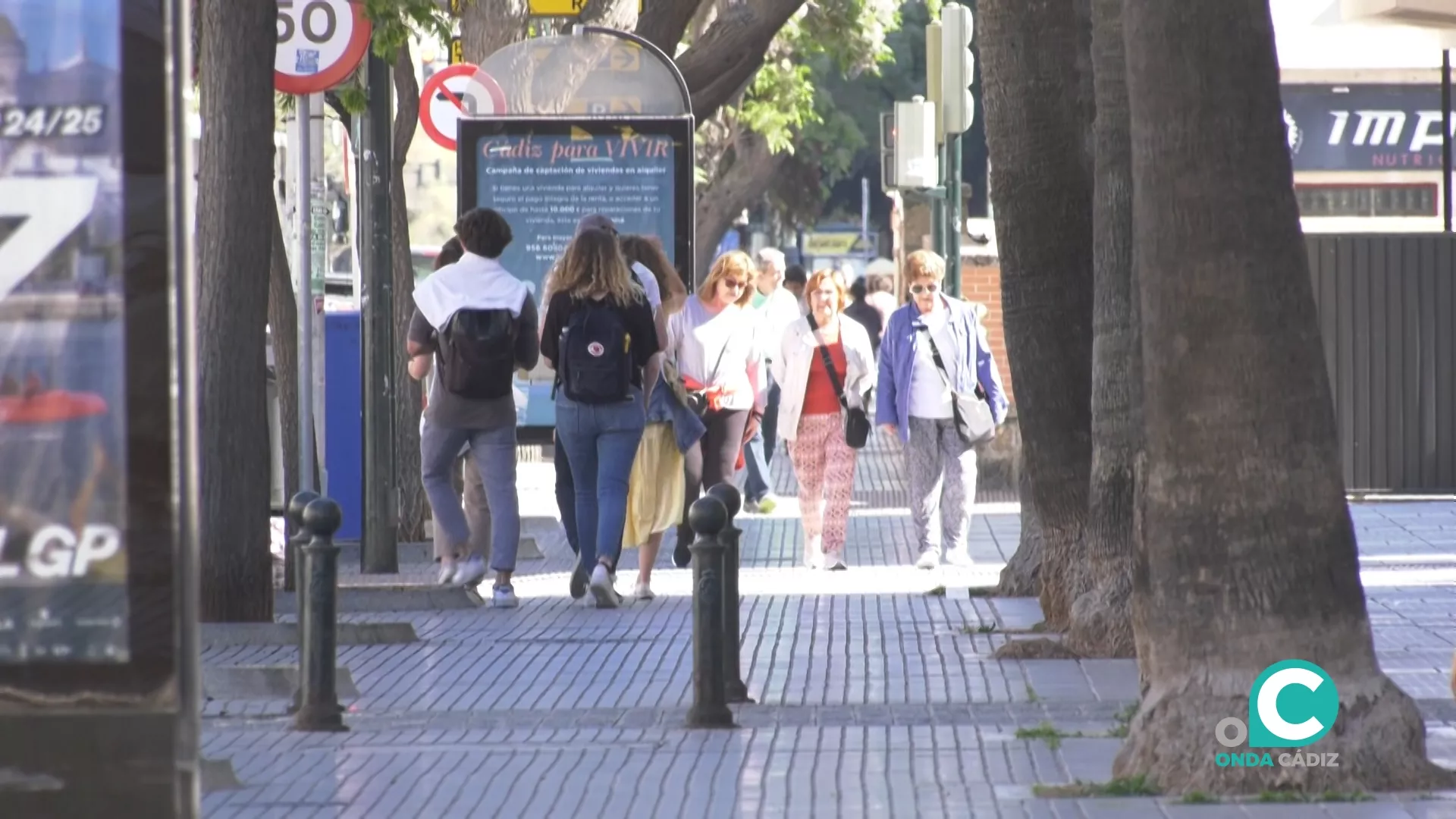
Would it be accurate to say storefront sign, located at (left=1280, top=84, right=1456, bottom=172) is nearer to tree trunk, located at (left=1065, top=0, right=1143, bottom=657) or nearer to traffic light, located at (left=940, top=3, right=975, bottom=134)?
traffic light, located at (left=940, top=3, right=975, bottom=134)

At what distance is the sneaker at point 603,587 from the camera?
481 inches

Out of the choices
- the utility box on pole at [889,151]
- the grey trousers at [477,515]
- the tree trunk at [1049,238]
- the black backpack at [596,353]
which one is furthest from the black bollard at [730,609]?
the utility box on pole at [889,151]

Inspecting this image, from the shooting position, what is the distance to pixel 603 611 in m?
12.2

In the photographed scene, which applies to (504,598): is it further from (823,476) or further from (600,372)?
(823,476)

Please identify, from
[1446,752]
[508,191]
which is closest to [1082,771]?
[1446,752]

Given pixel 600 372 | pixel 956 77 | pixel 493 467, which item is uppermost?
pixel 956 77

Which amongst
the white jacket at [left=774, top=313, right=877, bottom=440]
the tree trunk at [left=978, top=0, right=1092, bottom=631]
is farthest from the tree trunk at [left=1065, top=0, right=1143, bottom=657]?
the white jacket at [left=774, top=313, right=877, bottom=440]

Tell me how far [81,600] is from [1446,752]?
15.5 feet

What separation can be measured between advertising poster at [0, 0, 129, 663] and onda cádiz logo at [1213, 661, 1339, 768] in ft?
11.3

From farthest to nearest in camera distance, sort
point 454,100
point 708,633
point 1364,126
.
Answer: point 1364,126, point 454,100, point 708,633

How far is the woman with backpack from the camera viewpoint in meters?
12.1

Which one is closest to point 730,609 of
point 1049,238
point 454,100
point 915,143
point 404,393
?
point 1049,238

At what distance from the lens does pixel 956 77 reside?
1755cm

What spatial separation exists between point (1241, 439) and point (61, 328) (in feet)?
11.6
